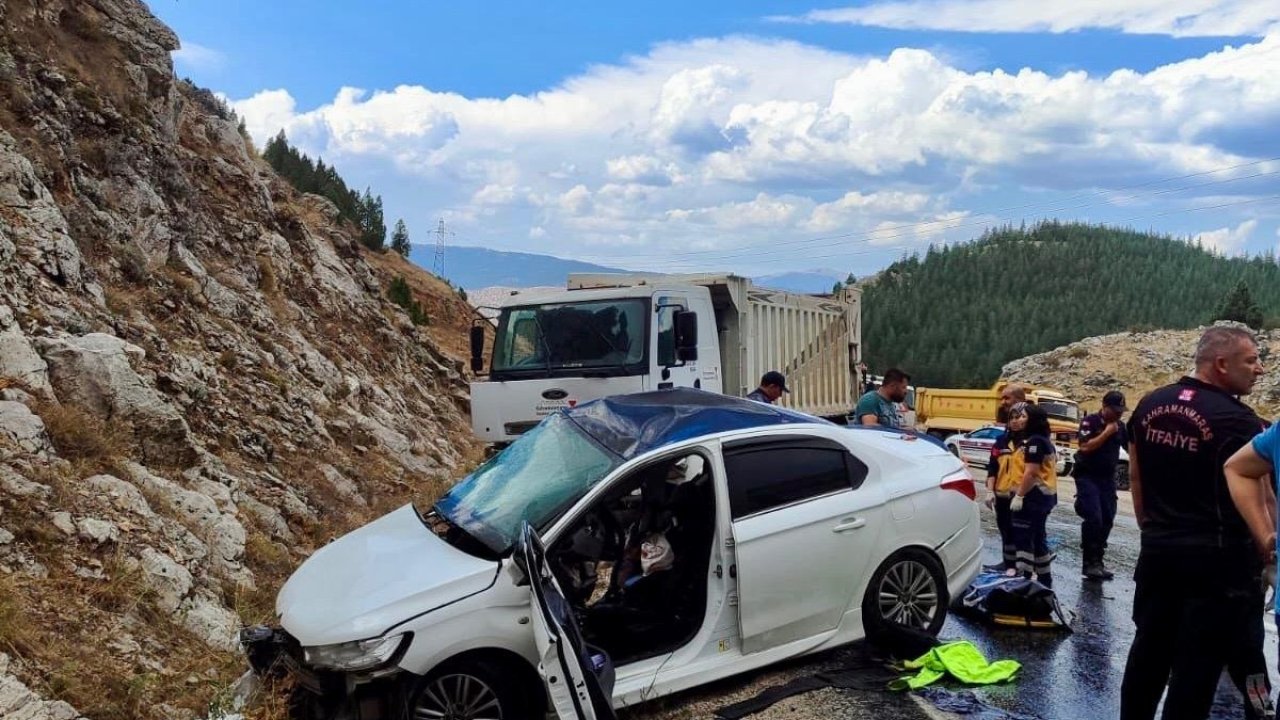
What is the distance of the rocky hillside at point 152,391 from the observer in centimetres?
484

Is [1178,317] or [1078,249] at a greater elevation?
[1078,249]

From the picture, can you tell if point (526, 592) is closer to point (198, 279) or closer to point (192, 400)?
point (192, 400)

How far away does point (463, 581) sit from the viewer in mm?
4262

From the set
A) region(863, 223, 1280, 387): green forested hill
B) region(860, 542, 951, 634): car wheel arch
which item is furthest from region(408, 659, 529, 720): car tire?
region(863, 223, 1280, 387): green forested hill

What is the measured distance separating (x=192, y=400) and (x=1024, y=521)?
7244mm

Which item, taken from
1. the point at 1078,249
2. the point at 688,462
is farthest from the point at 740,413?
the point at 1078,249

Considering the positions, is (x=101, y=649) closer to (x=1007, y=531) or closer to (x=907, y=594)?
(x=907, y=594)

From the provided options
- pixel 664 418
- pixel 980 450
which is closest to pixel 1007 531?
pixel 664 418

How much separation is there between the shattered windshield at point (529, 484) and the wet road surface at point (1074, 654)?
2394 mm

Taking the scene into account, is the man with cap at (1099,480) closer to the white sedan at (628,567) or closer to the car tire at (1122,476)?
the white sedan at (628,567)

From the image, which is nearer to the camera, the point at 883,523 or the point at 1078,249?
the point at 883,523

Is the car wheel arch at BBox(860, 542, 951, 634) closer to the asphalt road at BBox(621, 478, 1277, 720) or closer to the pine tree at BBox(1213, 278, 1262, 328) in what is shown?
the asphalt road at BBox(621, 478, 1277, 720)

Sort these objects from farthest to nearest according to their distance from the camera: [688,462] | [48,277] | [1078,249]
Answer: [1078,249] → [48,277] → [688,462]

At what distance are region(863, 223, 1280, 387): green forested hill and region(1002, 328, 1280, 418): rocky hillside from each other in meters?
23.5
